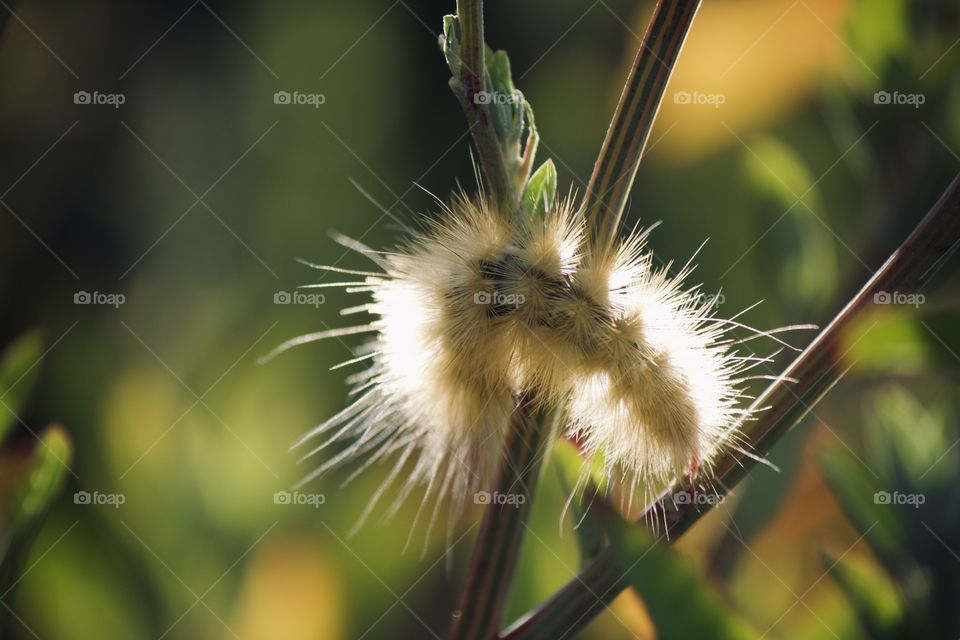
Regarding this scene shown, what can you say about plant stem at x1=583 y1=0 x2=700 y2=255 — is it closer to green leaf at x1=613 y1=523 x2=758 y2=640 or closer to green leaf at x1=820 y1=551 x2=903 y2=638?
green leaf at x1=613 y1=523 x2=758 y2=640

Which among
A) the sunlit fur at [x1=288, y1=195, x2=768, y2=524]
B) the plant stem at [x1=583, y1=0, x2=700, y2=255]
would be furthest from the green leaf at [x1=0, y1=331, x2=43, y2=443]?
the plant stem at [x1=583, y1=0, x2=700, y2=255]

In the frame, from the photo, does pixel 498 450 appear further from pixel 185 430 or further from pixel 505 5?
pixel 505 5

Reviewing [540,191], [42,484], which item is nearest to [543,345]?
[540,191]

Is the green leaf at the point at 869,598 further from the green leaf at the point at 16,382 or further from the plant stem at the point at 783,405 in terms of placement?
the green leaf at the point at 16,382

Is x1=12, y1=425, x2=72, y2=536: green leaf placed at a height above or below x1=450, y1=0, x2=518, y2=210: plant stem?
below

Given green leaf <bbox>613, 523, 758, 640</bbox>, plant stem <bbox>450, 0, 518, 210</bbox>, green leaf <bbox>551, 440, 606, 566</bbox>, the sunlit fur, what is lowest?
green leaf <bbox>613, 523, 758, 640</bbox>

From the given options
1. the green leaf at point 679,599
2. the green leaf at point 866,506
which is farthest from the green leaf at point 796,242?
the green leaf at point 679,599

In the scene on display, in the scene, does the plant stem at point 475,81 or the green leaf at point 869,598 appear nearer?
the plant stem at point 475,81
